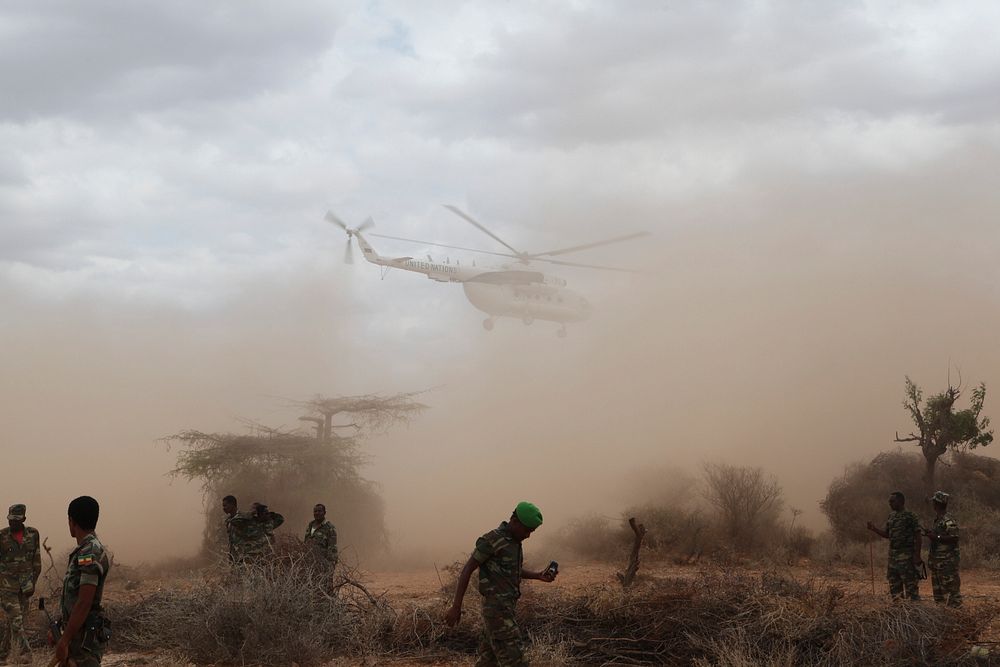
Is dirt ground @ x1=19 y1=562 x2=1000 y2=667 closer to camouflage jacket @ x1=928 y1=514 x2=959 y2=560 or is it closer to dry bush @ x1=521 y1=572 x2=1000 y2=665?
camouflage jacket @ x1=928 y1=514 x2=959 y2=560

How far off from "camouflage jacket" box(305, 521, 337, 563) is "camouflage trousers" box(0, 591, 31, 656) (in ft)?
11.8

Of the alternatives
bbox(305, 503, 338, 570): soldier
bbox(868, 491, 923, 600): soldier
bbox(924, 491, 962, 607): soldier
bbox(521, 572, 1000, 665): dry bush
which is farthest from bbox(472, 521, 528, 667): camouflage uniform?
bbox(924, 491, 962, 607): soldier

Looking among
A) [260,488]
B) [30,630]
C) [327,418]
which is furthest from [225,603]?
[327,418]

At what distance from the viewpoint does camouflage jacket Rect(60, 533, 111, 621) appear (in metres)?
7.05

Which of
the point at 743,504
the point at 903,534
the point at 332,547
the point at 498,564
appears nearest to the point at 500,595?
the point at 498,564

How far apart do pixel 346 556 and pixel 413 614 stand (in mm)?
14048

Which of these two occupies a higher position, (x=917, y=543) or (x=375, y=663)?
(x=917, y=543)

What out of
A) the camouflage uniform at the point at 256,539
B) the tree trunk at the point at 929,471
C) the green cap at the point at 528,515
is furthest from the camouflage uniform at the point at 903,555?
the tree trunk at the point at 929,471

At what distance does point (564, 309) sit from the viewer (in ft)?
155

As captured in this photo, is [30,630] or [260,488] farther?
[260,488]

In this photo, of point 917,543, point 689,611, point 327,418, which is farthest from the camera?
point 327,418

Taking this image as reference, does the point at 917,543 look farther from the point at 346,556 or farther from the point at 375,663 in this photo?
the point at 346,556

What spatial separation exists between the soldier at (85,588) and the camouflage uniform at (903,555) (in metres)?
10.7

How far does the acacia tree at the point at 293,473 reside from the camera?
84.6 feet
